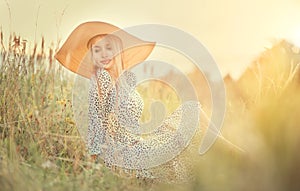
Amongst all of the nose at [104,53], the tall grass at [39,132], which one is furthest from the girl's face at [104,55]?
the tall grass at [39,132]

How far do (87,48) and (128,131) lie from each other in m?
0.62

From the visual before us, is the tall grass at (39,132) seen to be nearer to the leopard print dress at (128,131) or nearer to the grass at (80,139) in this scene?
the grass at (80,139)

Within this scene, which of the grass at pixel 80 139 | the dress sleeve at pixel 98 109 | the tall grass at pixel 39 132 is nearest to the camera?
the grass at pixel 80 139

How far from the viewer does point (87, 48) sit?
11.5ft

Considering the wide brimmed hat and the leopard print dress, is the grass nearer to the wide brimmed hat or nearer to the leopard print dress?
the leopard print dress

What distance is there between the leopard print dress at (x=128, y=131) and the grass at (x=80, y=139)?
0.14 metres

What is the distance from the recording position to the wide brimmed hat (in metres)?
3.45

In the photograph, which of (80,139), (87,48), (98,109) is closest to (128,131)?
(98,109)

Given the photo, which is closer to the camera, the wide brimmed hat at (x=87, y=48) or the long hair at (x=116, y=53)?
the long hair at (x=116, y=53)

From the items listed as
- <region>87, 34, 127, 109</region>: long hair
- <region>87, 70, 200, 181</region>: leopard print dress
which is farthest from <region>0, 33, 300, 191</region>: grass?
<region>87, 34, 127, 109</region>: long hair

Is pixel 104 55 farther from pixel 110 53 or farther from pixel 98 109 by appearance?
pixel 98 109

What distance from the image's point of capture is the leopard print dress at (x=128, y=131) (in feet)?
10.6

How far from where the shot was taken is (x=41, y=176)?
9.12ft

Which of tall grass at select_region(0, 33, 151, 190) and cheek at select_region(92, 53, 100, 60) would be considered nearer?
tall grass at select_region(0, 33, 151, 190)
